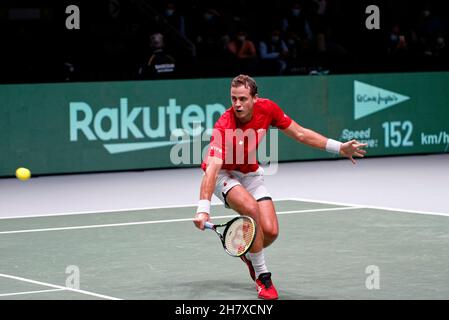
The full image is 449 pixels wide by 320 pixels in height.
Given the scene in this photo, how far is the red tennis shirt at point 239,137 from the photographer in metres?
10.2

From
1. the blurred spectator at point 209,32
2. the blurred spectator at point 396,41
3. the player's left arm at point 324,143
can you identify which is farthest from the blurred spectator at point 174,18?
the player's left arm at point 324,143

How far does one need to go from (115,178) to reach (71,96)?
1.52 meters

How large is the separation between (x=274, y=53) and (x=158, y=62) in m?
A: 3.83

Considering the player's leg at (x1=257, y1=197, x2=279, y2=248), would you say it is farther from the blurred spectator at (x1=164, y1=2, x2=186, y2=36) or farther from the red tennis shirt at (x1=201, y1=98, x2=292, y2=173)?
the blurred spectator at (x1=164, y1=2, x2=186, y2=36)

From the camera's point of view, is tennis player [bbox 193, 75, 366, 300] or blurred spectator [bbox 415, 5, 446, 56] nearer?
tennis player [bbox 193, 75, 366, 300]

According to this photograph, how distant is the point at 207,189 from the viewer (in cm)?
983

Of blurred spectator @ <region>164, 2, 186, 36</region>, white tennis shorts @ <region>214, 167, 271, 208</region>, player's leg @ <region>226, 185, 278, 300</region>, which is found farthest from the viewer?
blurred spectator @ <region>164, 2, 186, 36</region>

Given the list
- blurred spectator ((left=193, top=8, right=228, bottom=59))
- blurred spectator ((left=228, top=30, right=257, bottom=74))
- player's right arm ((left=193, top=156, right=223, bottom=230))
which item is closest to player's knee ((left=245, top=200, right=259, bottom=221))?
player's right arm ((left=193, top=156, right=223, bottom=230))

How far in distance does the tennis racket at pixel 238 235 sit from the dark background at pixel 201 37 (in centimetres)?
997

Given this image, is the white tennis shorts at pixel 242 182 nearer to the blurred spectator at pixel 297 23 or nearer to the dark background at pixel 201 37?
the dark background at pixel 201 37

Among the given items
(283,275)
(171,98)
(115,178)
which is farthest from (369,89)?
(283,275)

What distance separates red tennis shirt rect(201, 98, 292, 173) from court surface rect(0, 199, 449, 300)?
3.67 feet

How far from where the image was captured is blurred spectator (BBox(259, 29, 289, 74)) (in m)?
22.3
